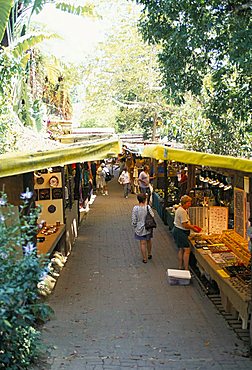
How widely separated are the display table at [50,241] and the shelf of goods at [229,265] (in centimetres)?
270

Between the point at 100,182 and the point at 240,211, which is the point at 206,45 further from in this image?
the point at 100,182

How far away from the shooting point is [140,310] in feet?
24.8

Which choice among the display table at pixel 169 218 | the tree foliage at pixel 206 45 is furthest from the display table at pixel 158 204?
the tree foliage at pixel 206 45

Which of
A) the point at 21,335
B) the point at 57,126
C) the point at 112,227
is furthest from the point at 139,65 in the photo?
the point at 21,335

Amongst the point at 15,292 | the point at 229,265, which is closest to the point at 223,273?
Answer: the point at 229,265

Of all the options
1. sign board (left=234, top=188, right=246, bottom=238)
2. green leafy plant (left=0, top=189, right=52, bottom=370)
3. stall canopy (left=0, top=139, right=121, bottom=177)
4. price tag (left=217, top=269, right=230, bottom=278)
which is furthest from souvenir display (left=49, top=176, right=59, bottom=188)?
green leafy plant (left=0, top=189, right=52, bottom=370)

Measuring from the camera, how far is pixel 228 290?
708 centimetres

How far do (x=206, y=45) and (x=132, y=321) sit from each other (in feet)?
20.7

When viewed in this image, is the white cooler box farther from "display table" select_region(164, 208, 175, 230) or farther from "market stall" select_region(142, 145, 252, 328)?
"display table" select_region(164, 208, 175, 230)

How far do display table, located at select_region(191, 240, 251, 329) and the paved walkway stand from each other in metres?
0.28

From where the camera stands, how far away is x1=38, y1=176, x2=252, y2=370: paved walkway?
567 cm

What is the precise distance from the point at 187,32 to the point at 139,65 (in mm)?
12046

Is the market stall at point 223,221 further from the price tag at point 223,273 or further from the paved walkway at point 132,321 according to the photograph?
the paved walkway at point 132,321

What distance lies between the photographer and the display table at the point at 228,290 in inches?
250
